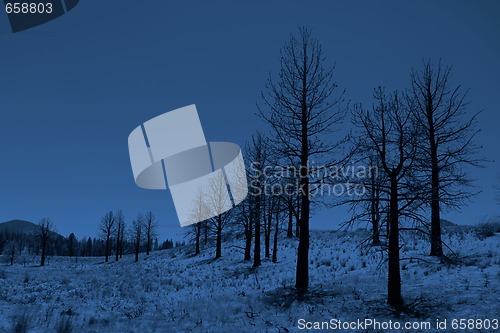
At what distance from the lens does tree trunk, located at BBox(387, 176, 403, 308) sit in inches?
346

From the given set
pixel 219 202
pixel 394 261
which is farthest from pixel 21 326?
pixel 219 202

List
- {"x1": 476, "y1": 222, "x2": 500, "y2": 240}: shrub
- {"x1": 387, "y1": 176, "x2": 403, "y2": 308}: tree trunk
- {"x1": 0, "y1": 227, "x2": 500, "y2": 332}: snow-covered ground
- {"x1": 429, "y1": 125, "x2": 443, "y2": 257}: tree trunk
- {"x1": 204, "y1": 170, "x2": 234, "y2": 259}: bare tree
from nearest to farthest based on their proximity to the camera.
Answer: {"x1": 0, "y1": 227, "x2": 500, "y2": 332}: snow-covered ground
{"x1": 387, "y1": 176, "x2": 403, "y2": 308}: tree trunk
{"x1": 429, "y1": 125, "x2": 443, "y2": 257}: tree trunk
{"x1": 476, "y1": 222, "x2": 500, "y2": 240}: shrub
{"x1": 204, "y1": 170, "x2": 234, "y2": 259}: bare tree

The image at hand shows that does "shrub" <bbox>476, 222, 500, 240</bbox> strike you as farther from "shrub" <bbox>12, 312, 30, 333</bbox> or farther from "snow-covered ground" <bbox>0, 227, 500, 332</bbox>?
"shrub" <bbox>12, 312, 30, 333</bbox>

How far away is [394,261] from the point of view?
29.5 ft

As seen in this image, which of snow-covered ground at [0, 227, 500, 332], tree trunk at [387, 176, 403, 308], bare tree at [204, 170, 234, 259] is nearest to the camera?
snow-covered ground at [0, 227, 500, 332]

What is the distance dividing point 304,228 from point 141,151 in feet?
32.1

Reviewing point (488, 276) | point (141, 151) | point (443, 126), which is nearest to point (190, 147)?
point (141, 151)

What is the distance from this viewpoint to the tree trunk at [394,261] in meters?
8.79

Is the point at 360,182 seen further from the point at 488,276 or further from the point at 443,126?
the point at 443,126

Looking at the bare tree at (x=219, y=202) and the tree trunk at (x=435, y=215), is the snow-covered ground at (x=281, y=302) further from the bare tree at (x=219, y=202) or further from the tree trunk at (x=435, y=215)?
the bare tree at (x=219, y=202)

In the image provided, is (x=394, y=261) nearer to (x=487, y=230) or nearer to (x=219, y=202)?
(x=487, y=230)

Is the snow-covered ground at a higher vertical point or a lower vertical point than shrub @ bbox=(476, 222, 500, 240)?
lower

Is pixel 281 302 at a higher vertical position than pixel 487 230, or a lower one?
lower

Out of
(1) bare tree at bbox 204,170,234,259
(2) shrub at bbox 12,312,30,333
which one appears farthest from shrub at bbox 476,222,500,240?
(2) shrub at bbox 12,312,30,333
